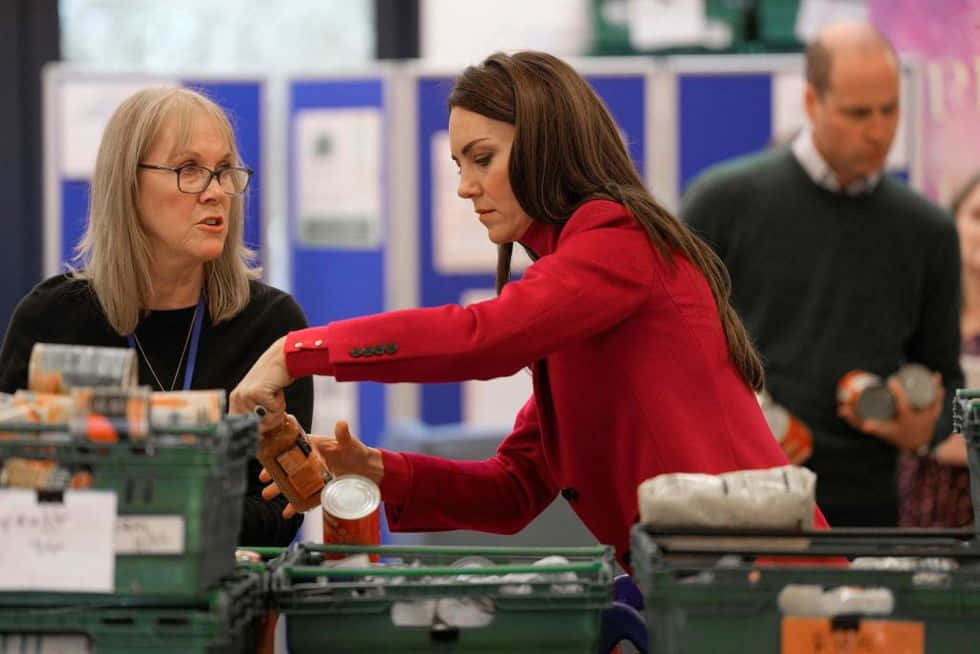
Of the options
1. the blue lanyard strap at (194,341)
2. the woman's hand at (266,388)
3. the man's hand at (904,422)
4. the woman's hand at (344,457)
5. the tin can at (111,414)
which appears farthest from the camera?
the man's hand at (904,422)

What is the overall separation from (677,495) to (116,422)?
65 centimetres

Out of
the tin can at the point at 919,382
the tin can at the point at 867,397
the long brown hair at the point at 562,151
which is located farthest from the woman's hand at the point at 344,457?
the tin can at the point at 919,382

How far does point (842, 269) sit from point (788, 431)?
0.46 m

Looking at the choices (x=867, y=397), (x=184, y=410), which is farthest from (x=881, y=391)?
(x=184, y=410)

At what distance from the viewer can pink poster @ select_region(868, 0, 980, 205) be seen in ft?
17.3

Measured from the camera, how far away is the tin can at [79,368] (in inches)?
68.9

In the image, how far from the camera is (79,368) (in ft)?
5.78

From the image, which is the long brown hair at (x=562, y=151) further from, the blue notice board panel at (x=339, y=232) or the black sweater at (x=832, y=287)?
the blue notice board panel at (x=339, y=232)

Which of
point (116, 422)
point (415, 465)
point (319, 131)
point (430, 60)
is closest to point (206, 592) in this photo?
point (116, 422)

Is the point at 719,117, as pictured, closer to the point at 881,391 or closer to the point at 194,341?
the point at 881,391

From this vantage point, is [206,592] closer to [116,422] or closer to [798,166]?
[116,422]

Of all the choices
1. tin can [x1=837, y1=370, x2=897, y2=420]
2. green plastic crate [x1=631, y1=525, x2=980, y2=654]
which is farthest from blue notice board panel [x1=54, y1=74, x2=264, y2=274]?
green plastic crate [x1=631, y1=525, x2=980, y2=654]

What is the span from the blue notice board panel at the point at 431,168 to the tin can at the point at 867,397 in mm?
1620

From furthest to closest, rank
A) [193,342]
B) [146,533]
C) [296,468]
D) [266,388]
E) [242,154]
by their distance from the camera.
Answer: [242,154]
[193,342]
[296,468]
[266,388]
[146,533]
